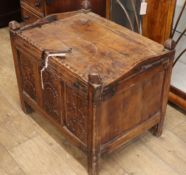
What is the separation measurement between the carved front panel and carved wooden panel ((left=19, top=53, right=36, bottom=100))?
0.30 metres

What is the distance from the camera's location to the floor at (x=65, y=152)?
169cm

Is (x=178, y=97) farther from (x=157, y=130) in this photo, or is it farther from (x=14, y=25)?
(x=14, y=25)

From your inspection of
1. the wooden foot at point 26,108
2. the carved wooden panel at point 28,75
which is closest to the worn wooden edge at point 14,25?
the carved wooden panel at point 28,75

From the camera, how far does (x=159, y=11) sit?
1.89 metres

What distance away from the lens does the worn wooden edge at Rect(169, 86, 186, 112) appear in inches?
77.4

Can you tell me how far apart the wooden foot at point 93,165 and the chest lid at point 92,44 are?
0.38 m

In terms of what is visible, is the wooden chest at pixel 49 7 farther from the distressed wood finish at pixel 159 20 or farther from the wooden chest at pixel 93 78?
the distressed wood finish at pixel 159 20

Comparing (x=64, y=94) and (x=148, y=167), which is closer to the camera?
(x=64, y=94)

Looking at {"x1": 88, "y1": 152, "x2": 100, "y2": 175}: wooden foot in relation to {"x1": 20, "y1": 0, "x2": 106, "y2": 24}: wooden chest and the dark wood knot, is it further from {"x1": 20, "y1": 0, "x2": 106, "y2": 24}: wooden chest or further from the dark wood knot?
{"x1": 20, "y1": 0, "x2": 106, "y2": 24}: wooden chest

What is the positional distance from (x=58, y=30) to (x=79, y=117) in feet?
1.62

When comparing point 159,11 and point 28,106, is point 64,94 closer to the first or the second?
point 28,106

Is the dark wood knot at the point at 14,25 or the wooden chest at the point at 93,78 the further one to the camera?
the dark wood knot at the point at 14,25

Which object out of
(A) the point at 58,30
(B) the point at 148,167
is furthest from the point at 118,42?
(B) the point at 148,167

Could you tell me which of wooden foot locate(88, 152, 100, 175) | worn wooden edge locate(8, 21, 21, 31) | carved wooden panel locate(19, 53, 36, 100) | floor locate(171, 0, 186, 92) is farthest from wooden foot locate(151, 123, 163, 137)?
worn wooden edge locate(8, 21, 21, 31)
